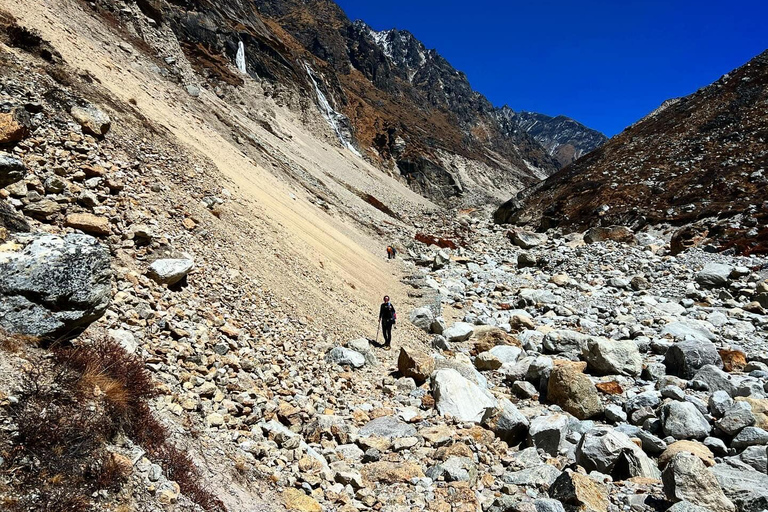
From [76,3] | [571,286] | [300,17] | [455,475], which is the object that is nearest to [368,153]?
[76,3]

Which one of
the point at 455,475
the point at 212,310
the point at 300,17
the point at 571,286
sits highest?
the point at 300,17

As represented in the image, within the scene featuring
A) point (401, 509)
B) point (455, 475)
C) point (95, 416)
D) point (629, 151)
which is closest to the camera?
point (95, 416)

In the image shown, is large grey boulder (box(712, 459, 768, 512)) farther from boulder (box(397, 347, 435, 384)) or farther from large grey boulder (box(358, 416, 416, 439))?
boulder (box(397, 347, 435, 384))

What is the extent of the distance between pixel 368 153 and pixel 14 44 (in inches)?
2543

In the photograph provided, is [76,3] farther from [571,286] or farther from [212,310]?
[571,286]

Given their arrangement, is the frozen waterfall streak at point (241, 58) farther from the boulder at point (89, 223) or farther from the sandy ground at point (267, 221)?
the boulder at point (89, 223)

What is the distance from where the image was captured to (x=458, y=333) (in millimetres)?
12930

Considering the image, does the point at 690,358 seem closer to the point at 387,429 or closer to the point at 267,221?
the point at 387,429

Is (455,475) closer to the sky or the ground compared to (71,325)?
closer to the sky

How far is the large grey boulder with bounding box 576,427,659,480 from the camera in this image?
591 cm

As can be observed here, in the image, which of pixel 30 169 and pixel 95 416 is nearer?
pixel 95 416

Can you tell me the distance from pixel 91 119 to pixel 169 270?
4.95 meters

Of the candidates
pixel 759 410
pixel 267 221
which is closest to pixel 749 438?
pixel 759 410

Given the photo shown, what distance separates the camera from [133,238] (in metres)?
7.76
